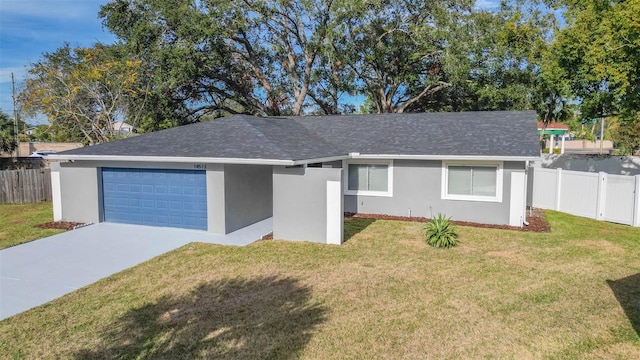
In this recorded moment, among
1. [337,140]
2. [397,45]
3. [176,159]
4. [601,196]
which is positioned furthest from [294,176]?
[397,45]

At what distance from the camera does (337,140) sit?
16.7 metres

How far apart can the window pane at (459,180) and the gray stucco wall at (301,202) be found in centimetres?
523

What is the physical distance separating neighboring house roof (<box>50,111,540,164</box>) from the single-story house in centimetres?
4

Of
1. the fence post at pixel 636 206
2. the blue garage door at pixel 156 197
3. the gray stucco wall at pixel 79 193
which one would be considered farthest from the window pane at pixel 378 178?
the gray stucco wall at pixel 79 193

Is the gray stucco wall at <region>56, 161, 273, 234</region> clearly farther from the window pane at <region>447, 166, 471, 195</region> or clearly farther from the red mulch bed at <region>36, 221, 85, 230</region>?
the window pane at <region>447, 166, 471, 195</region>

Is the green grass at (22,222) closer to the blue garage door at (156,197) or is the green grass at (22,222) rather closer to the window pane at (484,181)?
the blue garage door at (156,197)

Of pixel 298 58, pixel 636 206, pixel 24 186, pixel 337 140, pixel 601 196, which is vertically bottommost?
pixel 636 206

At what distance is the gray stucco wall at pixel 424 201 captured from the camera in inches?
543

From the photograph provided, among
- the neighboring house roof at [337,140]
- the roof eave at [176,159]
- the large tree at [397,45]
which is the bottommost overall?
the roof eave at [176,159]

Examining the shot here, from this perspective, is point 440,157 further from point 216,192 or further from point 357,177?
point 216,192

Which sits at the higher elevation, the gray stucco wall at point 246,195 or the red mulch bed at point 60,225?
the gray stucco wall at point 246,195

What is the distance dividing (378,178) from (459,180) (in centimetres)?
293

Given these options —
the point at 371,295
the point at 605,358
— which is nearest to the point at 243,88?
the point at 371,295

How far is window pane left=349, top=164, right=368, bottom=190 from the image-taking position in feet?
51.9
